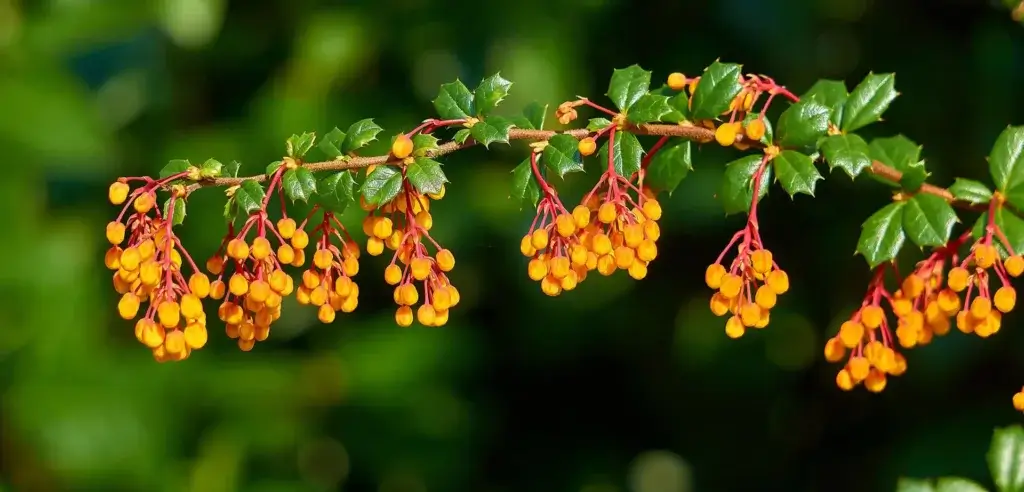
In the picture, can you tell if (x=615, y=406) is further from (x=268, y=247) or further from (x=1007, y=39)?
(x=268, y=247)

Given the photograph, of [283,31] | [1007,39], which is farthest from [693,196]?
[283,31]

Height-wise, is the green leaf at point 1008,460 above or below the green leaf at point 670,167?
below

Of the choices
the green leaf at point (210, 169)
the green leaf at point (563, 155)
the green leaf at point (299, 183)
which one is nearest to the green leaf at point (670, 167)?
the green leaf at point (563, 155)

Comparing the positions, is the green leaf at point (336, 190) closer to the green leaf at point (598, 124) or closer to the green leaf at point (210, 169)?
the green leaf at point (210, 169)

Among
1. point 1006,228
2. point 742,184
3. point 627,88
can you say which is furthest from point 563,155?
point 1006,228

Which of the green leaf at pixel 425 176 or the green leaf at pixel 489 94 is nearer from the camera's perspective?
the green leaf at pixel 425 176

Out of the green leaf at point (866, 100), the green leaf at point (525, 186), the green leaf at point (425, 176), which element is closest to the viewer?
the green leaf at point (425, 176)

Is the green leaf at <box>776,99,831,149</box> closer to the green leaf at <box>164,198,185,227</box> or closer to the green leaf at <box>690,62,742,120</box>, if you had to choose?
the green leaf at <box>690,62,742,120</box>
